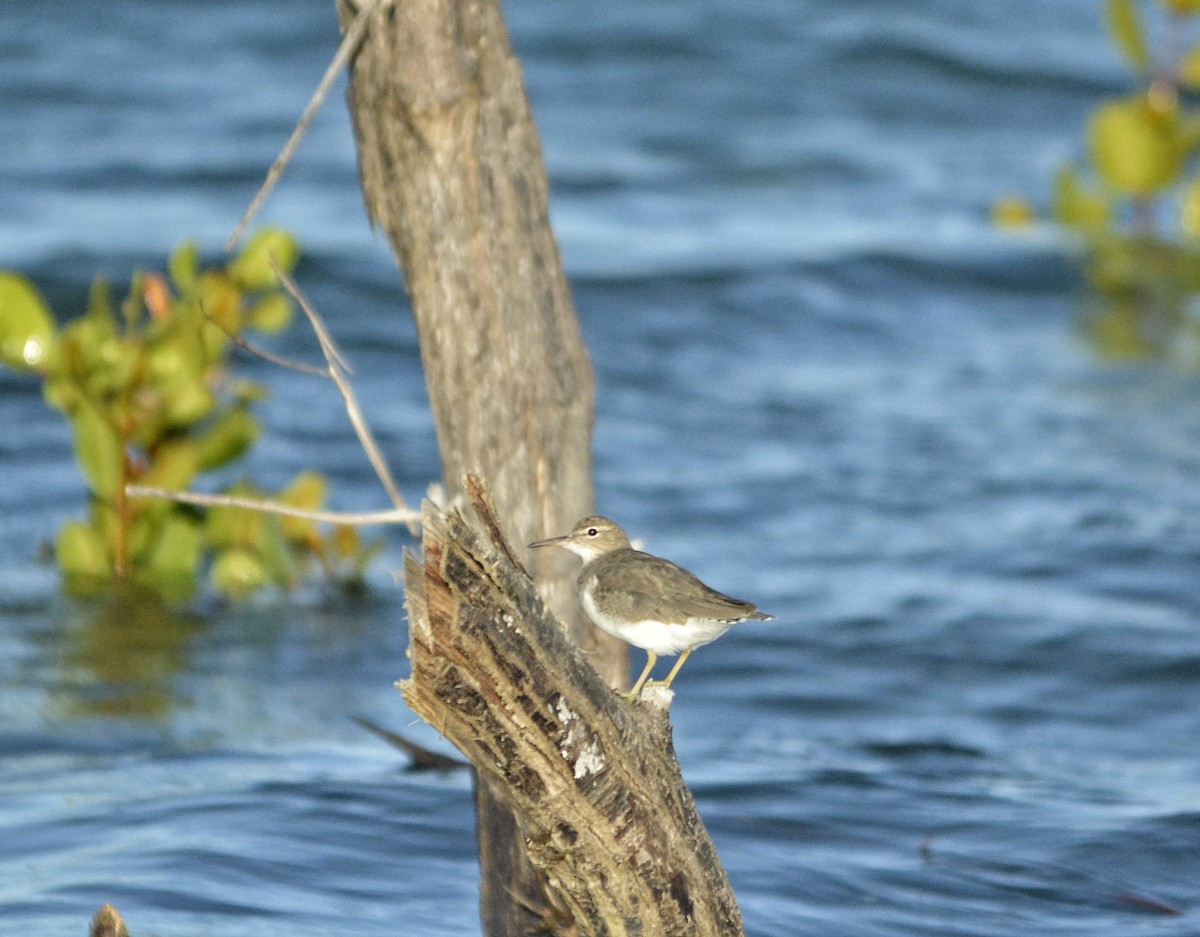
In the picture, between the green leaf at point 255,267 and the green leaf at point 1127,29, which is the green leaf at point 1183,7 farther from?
the green leaf at point 255,267

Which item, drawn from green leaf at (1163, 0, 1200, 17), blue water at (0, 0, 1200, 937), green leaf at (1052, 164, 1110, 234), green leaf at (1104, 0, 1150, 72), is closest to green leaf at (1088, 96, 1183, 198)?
green leaf at (1052, 164, 1110, 234)

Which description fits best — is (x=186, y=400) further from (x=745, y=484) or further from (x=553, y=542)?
(x=745, y=484)

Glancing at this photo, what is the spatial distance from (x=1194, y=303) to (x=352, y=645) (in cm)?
923

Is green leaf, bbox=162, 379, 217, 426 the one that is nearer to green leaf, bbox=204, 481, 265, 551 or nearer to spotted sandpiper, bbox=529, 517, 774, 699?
green leaf, bbox=204, 481, 265, 551

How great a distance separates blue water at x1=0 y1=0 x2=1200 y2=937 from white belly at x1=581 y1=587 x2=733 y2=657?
4.89ft

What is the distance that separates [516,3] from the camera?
19906 millimetres

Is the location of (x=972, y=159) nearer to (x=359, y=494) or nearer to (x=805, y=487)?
(x=805, y=487)

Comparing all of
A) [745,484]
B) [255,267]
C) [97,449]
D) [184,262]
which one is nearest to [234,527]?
[97,449]

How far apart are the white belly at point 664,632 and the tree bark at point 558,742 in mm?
402

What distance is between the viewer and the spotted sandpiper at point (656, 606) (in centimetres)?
364

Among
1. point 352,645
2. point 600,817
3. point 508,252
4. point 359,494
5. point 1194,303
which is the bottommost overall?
point 600,817

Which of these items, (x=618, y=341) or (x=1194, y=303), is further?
(x=1194, y=303)

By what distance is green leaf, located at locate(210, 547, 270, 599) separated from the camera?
8586 mm

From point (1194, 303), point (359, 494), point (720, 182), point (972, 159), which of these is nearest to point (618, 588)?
point (359, 494)
